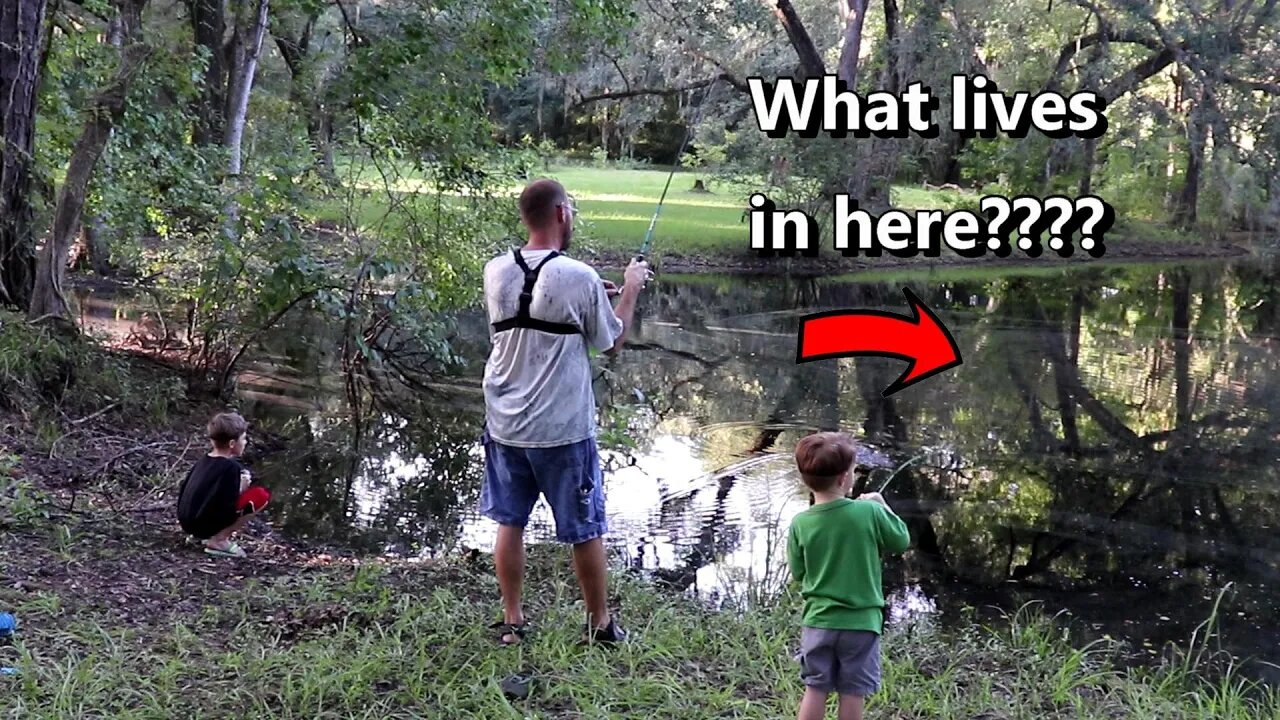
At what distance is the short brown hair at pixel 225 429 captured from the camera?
509 cm

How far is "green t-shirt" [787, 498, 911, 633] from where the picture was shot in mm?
3053

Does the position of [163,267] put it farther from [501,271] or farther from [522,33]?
[501,271]

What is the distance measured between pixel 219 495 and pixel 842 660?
3.06 metres

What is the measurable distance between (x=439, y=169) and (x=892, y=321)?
22.6 feet

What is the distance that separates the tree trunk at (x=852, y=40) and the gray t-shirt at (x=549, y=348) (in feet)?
61.2

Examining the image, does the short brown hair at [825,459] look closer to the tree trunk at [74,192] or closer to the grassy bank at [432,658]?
the grassy bank at [432,658]

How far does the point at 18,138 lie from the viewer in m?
6.86

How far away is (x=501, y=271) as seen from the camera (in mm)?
3777

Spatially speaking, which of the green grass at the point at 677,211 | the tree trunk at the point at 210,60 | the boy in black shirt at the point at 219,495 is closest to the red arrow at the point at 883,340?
the green grass at the point at 677,211

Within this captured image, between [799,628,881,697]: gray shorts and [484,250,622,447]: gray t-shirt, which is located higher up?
[484,250,622,447]: gray t-shirt

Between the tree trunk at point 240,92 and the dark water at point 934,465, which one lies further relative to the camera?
the tree trunk at point 240,92

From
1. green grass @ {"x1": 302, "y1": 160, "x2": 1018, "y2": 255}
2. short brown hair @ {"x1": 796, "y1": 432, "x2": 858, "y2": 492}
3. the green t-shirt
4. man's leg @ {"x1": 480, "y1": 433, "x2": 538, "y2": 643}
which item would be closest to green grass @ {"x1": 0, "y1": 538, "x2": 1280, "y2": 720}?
man's leg @ {"x1": 480, "y1": 433, "x2": 538, "y2": 643}

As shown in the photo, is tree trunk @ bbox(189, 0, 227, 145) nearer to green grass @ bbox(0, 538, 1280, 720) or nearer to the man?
green grass @ bbox(0, 538, 1280, 720)

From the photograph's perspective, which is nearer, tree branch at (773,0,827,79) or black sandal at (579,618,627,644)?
black sandal at (579,618,627,644)
